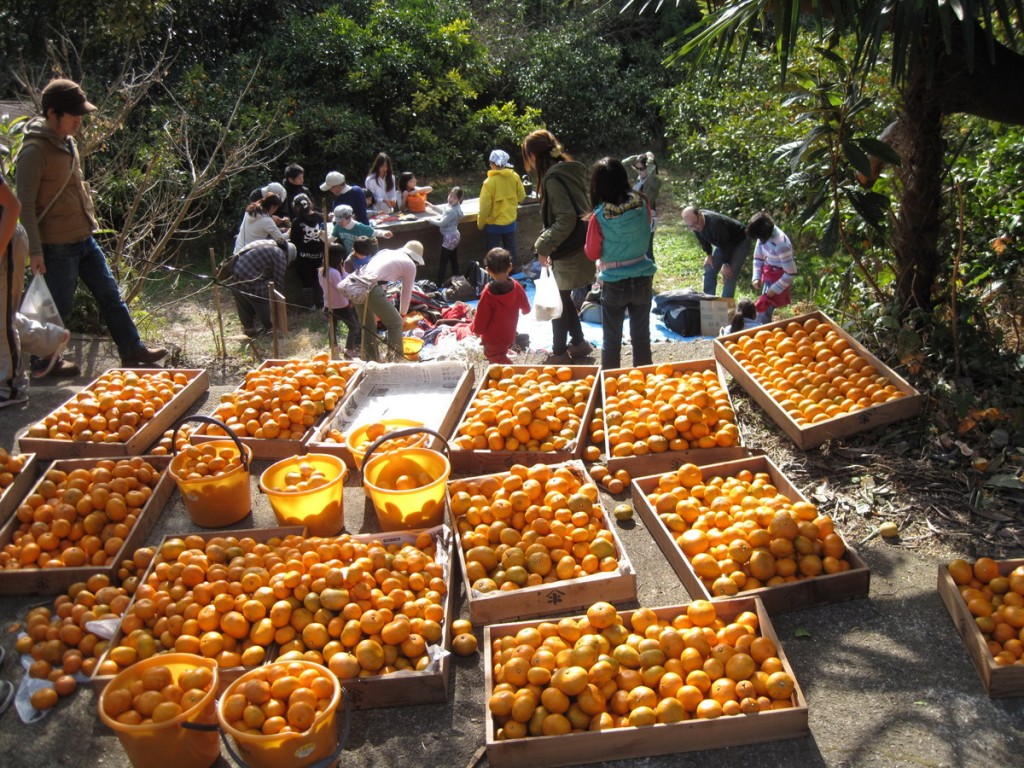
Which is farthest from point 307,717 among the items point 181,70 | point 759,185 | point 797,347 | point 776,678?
point 181,70

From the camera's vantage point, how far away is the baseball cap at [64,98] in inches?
196

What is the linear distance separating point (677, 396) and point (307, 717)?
2.79 meters

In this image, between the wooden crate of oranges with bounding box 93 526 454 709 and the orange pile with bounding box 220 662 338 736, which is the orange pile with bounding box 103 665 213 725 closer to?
the orange pile with bounding box 220 662 338 736

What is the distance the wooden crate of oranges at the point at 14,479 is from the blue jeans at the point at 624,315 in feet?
11.8

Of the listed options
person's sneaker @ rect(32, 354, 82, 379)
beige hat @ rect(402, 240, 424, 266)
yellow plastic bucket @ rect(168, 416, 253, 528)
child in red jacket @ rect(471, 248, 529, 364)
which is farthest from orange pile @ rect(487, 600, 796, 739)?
beige hat @ rect(402, 240, 424, 266)

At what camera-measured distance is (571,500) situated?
12.3 feet

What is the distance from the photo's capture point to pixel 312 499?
393 centimetres

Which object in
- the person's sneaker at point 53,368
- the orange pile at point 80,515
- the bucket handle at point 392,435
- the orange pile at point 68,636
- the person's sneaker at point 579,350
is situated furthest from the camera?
the person's sneaker at point 579,350

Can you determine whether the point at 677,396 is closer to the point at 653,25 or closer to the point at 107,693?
the point at 107,693

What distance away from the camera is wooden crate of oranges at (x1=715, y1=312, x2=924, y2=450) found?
4.45m

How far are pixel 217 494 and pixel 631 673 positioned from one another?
90.0 inches

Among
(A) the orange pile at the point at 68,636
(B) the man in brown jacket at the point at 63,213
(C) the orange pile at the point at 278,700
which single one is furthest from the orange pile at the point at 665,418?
(B) the man in brown jacket at the point at 63,213

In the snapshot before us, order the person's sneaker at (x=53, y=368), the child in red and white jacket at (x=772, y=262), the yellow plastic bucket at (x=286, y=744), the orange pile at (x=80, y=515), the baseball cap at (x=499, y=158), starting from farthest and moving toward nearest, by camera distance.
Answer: the baseball cap at (x=499, y=158), the child in red and white jacket at (x=772, y=262), the person's sneaker at (x=53, y=368), the orange pile at (x=80, y=515), the yellow plastic bucket at (x=286, y=744)

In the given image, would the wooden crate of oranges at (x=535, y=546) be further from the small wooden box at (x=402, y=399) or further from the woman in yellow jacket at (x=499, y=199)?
the woman in yellow jacket at (x=499, y=199)
